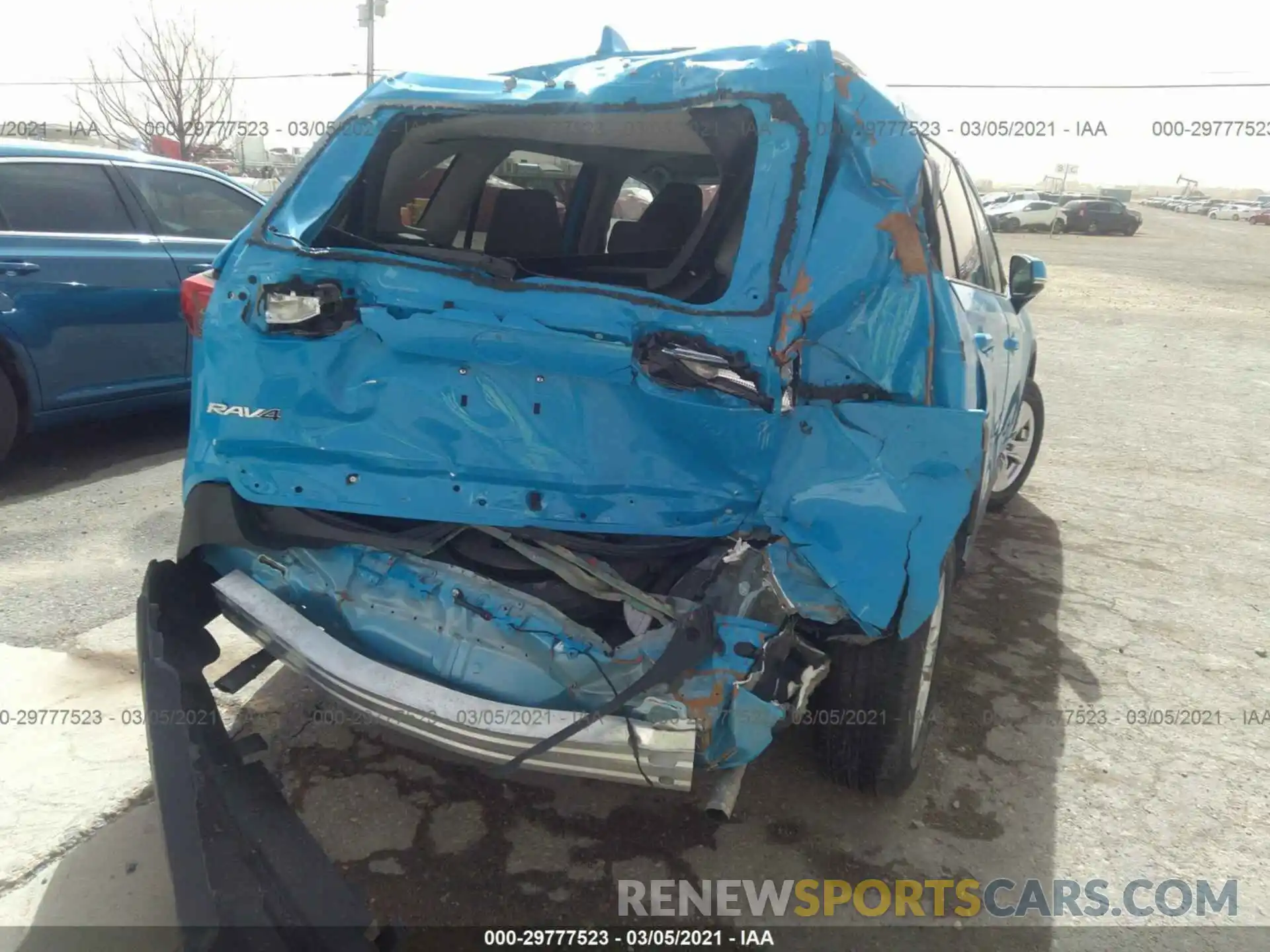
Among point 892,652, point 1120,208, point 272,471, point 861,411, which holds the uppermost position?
point 861,411

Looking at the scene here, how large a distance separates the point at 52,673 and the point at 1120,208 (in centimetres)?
3623

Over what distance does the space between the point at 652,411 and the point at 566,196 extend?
2108 mm

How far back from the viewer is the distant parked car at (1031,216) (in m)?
31.5

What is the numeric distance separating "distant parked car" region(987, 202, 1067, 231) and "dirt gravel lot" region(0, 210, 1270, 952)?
2991 centimetres

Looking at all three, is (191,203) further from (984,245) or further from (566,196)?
(984,245)

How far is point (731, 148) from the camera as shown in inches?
Answer: 94.1

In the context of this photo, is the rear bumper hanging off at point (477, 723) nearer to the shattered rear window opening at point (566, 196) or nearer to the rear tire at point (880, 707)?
the rear tire at point (880, 707)

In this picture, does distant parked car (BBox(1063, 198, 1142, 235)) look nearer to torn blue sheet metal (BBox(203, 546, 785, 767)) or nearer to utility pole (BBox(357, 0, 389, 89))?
utility pole (BBox(357, 0, 389, 89))

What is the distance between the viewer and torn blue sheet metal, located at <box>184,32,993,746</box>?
2031 mm

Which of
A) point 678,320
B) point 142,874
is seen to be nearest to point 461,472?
point 678,320

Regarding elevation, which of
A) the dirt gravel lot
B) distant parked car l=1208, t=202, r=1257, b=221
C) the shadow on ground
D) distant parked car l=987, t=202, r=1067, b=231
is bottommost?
distant parked car l=1208, t=202, r=1257, b=221

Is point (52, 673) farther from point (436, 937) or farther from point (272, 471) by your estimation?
point (436, 937)

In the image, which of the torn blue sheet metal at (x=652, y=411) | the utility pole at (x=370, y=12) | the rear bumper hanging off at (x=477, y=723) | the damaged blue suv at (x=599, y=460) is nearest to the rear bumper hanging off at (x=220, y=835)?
the damaged blue suv at (x=599, y=460)

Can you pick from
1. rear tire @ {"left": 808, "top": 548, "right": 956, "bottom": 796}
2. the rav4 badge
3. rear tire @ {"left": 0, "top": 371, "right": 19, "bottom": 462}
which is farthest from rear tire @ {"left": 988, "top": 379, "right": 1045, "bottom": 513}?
rear tire @ {"left": 0, "top": 371, "right": 19, "bottom": 462}
